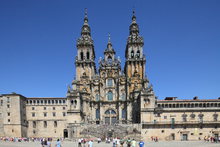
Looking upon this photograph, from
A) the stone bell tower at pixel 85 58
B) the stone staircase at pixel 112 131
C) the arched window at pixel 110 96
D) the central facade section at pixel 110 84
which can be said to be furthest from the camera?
the stone bell tower at pixel 85 58

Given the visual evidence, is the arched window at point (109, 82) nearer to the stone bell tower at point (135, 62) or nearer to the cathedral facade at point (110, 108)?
the cathedral facade at point (110, 108)

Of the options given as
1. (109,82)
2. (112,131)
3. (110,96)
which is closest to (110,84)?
(109,82)

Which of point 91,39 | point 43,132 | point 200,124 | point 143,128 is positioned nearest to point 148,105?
point 143,128

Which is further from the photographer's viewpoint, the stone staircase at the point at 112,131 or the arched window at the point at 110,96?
the arched window at the point at 110,96

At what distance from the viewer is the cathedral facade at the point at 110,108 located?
219ft

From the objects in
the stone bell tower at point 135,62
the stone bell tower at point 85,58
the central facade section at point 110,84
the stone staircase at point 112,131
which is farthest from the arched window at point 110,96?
the stone staircase at point 112,131

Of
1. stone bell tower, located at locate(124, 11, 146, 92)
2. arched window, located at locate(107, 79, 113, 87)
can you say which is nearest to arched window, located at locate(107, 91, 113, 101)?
arched window, located at locate(107, 79, 113, 87)

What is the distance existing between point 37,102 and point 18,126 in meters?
11.8

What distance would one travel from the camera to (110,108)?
78688 mm

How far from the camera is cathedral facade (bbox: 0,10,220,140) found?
66.6 metres

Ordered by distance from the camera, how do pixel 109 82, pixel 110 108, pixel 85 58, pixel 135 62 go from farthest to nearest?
pixel 85 58 < pixel 109 82 < pixel 135 62 < pixel 110 108

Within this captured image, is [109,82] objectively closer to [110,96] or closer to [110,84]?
[110,84]

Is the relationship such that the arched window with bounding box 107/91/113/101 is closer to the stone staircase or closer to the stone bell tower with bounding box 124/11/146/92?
the stone bell tower with bounding box 124/11/146/92

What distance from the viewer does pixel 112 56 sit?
8269cm
